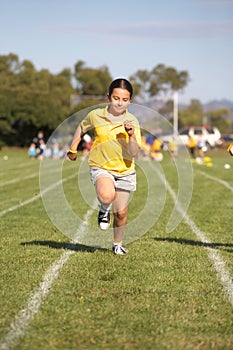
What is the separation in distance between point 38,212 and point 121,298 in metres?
7.58

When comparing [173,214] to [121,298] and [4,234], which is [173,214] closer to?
[4,234]

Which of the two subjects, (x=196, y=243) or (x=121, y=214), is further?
(x=196, y=243)

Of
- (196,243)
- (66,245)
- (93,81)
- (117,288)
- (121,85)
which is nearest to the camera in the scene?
(117,288)

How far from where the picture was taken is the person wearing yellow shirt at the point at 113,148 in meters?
7.81

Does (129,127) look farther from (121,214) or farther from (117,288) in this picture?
(117,288)

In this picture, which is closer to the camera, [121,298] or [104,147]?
[121,298]

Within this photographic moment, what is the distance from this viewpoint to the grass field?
5156 millimetres

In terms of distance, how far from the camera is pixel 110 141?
800 cm

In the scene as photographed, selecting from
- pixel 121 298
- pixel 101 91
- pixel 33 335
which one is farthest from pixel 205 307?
pixel 101 91

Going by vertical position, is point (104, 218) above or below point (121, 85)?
below

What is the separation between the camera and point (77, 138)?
822 centimetres

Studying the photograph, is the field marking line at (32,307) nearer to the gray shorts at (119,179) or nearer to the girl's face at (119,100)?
the gray shorts at (119,179)

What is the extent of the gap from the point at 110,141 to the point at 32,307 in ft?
8.52

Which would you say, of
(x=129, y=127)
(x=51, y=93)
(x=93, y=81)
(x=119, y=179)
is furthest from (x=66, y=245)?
(x=93, y=81)
